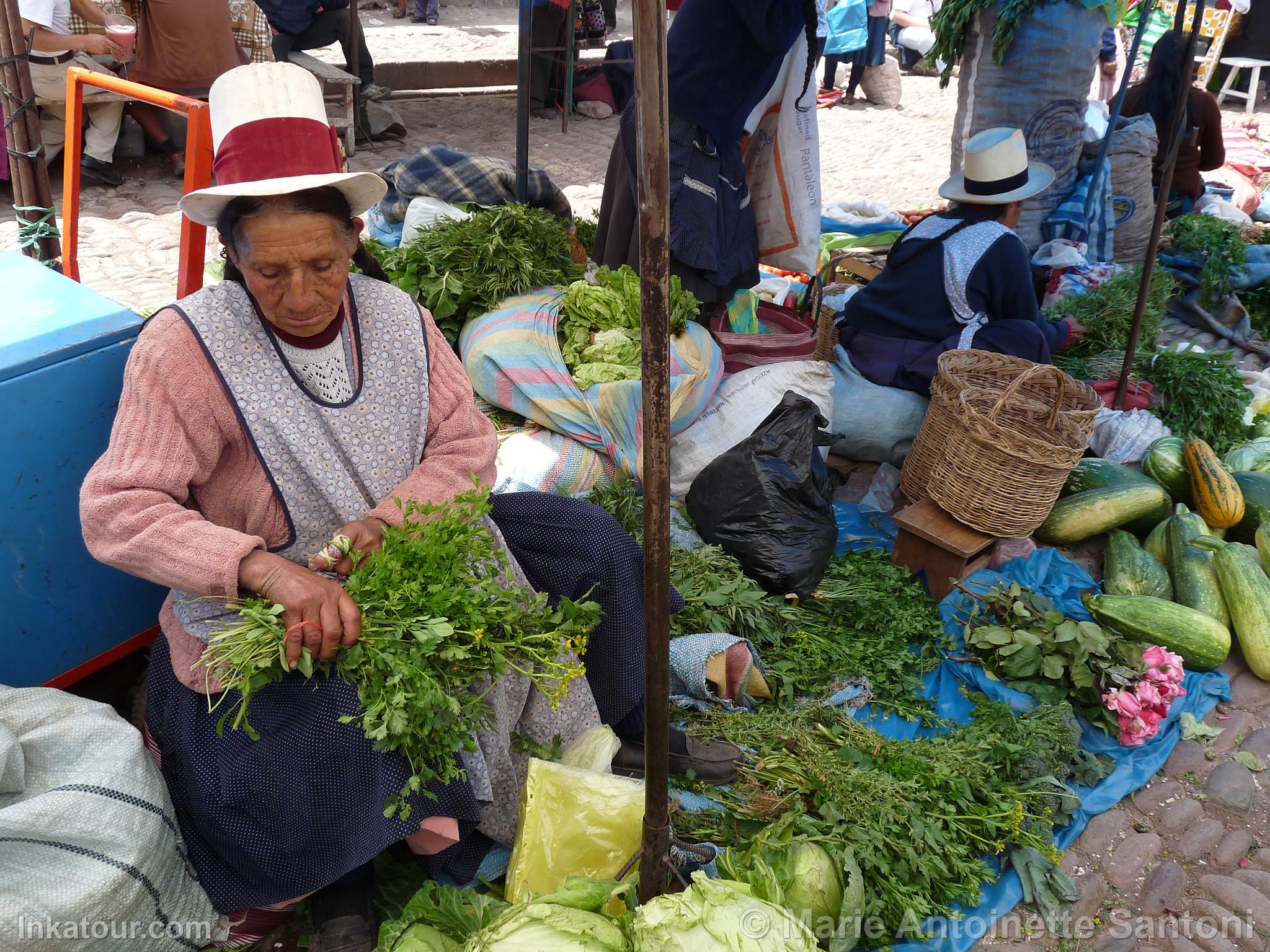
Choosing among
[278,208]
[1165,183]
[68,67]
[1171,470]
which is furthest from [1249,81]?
[278,208]

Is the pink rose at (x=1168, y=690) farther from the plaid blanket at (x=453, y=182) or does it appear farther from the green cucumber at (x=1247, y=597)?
the plaid blanket at (x=453, y=182)

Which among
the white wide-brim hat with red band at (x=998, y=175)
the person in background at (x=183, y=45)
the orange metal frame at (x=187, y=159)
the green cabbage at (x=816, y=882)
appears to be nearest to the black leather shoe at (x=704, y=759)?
the green cabbage at (x=816, y=882)

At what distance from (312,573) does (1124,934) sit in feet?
7.50

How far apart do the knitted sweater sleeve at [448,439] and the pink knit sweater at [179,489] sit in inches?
1.7

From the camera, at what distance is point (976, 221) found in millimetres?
4277

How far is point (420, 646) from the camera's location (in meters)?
1.96

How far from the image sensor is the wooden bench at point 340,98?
8.08 m

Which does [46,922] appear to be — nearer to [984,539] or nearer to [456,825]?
[456,825]

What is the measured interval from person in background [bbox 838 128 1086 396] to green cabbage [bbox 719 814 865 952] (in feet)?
8.42

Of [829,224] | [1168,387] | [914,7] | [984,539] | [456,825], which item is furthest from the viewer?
[914,7]

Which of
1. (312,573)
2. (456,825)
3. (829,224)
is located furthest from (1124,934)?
(829,224)

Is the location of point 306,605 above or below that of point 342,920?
above

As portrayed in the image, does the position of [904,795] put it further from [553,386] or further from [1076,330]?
[1076,330]

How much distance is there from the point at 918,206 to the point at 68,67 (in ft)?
20.6
